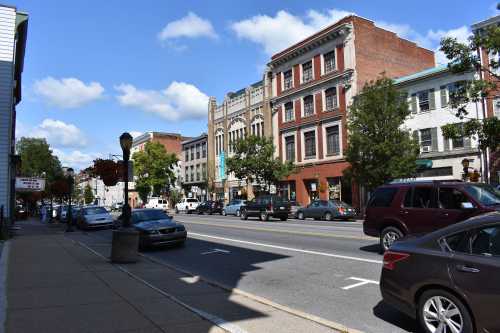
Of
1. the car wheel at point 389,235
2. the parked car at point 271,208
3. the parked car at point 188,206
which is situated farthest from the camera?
the parked car at point 188,206

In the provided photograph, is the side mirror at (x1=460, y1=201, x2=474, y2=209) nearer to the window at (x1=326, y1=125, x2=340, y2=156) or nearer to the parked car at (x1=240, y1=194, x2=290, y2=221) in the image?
the parked car at (x1=240, y1=194, x2=290, y2=221)

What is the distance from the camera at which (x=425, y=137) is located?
3328 centimetres

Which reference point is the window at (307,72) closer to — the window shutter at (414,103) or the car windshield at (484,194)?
the window shutter at (414,103)

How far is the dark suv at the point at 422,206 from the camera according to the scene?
1027 cm

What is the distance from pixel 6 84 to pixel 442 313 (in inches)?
887

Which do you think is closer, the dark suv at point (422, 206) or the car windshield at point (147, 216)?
the dark suv at point (422, 206)

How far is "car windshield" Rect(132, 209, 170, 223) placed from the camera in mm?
17109

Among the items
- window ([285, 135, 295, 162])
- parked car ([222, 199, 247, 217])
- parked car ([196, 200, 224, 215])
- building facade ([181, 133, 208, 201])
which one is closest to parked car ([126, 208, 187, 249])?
parked car ([222, 199, 247, 217])

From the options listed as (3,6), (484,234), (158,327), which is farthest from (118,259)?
(3,6)

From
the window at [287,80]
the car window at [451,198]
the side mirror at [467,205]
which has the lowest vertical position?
the side mirror at [467,205]

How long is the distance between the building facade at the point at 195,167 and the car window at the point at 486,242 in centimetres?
5915

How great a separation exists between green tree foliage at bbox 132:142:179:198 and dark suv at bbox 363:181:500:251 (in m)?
60.1

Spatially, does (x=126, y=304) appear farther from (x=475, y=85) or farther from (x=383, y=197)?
(x=475, y=85)

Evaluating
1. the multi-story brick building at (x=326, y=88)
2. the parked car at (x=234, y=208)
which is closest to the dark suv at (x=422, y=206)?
the multi-story brick building at (x=326, y=88)
